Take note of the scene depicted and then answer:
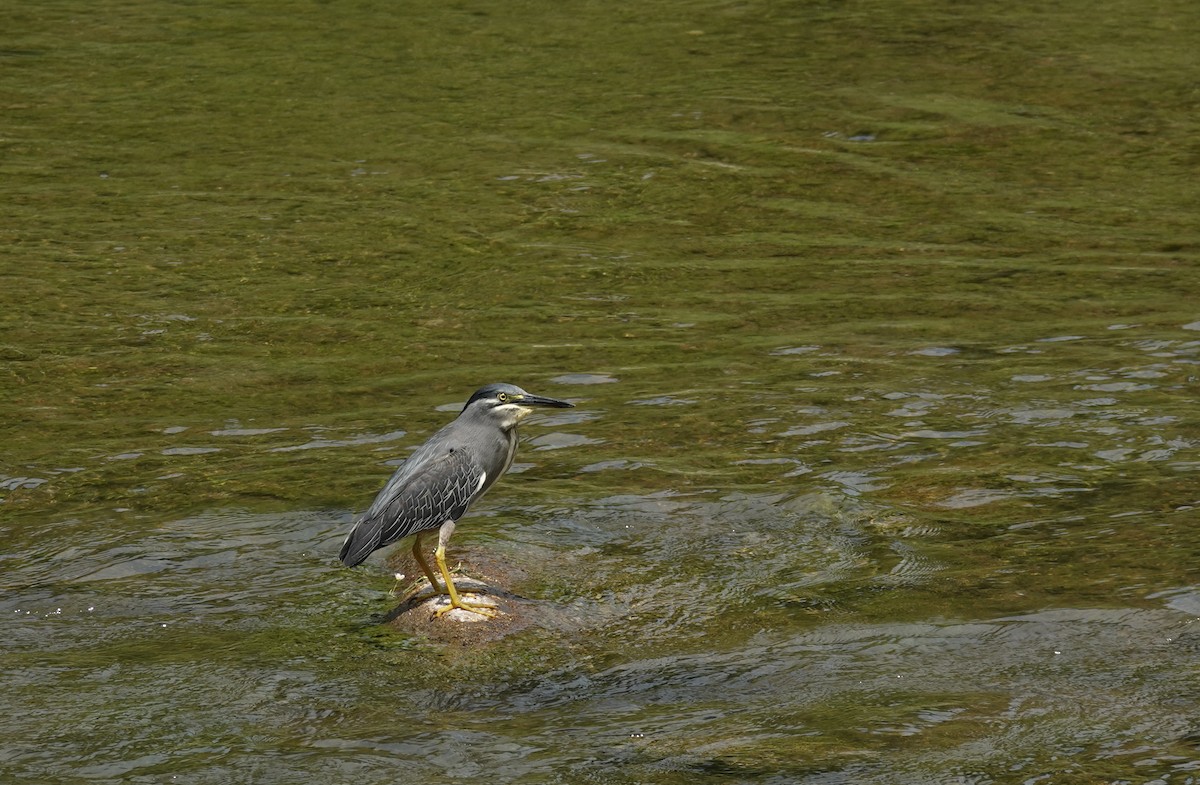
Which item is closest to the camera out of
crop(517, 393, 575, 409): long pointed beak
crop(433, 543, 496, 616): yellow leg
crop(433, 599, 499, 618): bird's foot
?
crop(433, 543, 496, 616): yellow leg

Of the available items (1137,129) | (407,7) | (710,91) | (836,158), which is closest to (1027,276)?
(836,158)

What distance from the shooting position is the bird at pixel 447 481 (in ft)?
22.1

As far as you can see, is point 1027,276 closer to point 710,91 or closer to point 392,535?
point 710,91

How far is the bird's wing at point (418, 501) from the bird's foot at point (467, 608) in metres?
0.35

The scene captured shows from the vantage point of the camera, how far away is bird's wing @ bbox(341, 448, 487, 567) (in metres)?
6.71

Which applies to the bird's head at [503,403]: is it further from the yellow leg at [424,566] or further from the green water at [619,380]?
the green water at [619,380]

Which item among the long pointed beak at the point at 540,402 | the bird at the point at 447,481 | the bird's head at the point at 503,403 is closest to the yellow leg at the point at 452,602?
the bird at the point at 447,481

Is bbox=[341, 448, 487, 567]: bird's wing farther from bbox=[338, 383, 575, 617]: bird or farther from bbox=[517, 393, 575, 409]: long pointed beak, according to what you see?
bbox=[517, 393, 575, 409]: long pointed beak

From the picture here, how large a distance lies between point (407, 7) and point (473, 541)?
12128 millimetres

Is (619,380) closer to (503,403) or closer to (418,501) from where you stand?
(503,403)

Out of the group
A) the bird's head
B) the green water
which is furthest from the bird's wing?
the green water

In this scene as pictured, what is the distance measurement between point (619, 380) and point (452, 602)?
349 cm

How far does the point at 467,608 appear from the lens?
22.3 feet

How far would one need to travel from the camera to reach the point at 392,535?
22.2ft
